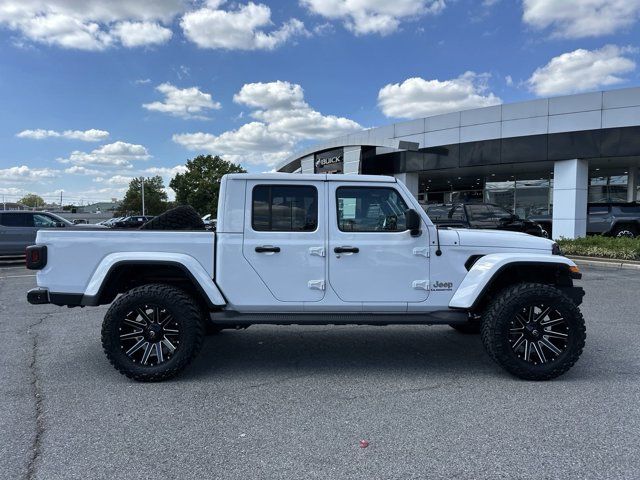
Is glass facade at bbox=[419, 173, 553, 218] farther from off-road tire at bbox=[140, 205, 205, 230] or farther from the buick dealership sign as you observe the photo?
off-road tire at bbox=[140, 205, 205, 230]

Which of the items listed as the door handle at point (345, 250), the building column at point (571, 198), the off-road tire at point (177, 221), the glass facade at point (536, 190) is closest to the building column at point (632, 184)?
the glass facade at point (536, 190)

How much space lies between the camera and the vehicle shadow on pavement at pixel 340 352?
470cm

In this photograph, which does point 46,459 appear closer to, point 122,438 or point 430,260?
point 122,438

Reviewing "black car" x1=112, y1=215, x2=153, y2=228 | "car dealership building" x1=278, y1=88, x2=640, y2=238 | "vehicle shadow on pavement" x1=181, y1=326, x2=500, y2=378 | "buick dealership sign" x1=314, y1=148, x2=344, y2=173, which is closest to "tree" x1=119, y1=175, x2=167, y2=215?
"black car" x1=112, y1=215, x2=153, y2=228

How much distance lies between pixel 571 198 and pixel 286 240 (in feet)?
56.1

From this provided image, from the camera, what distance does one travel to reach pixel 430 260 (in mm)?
4449

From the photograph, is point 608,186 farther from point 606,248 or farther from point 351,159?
point 351,159

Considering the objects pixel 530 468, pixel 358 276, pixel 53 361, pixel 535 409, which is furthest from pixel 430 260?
pixel 53 361

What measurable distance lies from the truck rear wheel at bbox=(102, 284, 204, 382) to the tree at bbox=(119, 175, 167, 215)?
78.8m

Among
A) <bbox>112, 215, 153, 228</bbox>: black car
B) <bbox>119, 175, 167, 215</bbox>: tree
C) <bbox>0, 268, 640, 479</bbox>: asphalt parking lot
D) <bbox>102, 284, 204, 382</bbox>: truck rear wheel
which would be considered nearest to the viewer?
<bbox>0, 268, 640, 479</bbox>: asphalt parking lot

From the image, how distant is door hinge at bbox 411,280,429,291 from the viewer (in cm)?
444

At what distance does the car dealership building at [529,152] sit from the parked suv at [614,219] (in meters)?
0.95

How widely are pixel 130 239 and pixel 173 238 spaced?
0.41m

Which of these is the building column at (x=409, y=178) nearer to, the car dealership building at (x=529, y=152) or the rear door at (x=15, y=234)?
the car dealership building at (x=529, y=152)
